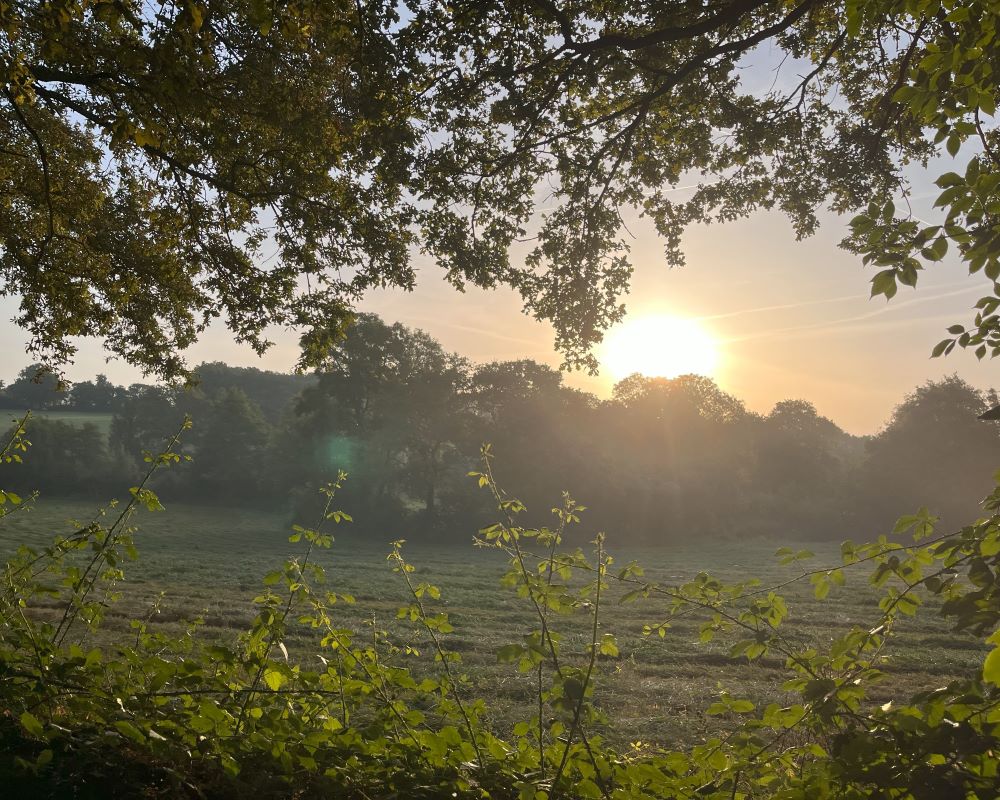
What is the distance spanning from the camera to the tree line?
4403 cm

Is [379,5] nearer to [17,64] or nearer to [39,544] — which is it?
[17,64]

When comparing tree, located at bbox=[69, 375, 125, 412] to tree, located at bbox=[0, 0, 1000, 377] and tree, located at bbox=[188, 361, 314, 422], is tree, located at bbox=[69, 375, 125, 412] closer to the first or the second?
tree, located at bbox=[188, 361, 314, 422]

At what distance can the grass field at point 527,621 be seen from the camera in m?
9.25

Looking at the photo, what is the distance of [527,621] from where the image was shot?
51.2 ft

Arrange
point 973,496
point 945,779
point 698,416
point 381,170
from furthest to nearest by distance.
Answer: point 698,416 < point 973,496 < point 381,170 < point 945,779

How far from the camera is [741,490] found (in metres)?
47.6

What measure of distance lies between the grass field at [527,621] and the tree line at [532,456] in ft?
35.1

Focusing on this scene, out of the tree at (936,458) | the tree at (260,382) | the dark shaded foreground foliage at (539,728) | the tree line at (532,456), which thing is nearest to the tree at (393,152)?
the dark shaded foreground foliage at (539,728)

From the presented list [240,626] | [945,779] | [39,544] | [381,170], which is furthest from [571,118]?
[39,544]

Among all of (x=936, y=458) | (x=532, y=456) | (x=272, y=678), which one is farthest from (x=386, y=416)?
(x=272, y=678)

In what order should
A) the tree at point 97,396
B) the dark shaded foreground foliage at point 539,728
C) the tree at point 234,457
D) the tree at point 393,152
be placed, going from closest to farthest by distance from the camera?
the dark shaded foreground foliage at point 539,728, the tree at point 393,152, the tree at point 234,457, the tree at point 97,396

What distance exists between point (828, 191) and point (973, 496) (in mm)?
45379

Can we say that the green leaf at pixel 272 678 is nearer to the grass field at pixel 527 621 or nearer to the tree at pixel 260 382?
the grass field at pixel 527 621

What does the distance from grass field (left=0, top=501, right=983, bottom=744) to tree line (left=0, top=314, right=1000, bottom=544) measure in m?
10.7
